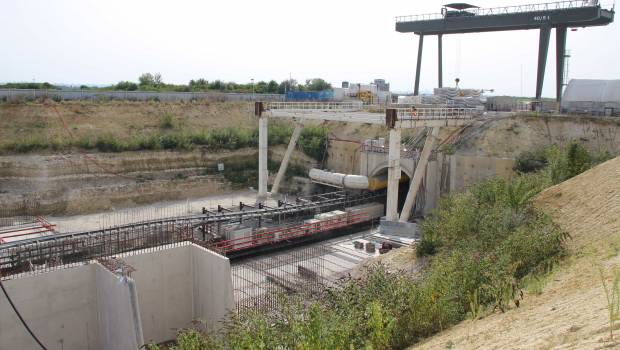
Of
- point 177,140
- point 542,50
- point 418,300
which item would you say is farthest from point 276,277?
point 542,50

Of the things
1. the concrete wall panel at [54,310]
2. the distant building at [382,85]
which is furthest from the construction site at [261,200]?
the distant building at [382,85]

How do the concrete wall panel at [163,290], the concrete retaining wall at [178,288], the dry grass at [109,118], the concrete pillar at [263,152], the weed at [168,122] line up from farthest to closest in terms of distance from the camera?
the weed at [168,122], the dry grass at [109,118], the concrete pillar at [263,152], the concrete wall panel at [163,290], the concrete retaining wall at [178,288]

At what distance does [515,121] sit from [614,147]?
5857 millimetres

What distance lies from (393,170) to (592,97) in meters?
16.1

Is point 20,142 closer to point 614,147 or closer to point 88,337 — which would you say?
point 88,337

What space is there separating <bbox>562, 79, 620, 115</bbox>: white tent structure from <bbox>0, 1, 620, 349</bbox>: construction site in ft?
0.51

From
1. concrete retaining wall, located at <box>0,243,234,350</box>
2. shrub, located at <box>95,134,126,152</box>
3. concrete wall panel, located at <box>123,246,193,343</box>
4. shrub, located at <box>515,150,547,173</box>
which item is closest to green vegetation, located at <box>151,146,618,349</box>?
concrete retaining wall, located at <box>0,243,234,350</box>

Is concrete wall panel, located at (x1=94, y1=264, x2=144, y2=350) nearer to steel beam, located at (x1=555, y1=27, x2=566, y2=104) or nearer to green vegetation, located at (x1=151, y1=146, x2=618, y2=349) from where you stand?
green vegetation, located at (x1=151, y1=146, x2=618, y2=349)

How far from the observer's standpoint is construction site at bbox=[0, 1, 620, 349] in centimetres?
1555

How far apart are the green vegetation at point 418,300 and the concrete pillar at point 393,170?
8799 millimetres

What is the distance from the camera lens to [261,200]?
33.4 m

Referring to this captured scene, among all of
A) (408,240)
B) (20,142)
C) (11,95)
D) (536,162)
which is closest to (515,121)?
(536,162)

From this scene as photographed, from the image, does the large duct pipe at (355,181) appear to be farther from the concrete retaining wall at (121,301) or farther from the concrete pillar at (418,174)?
the concrete retaining wall at (121,301)

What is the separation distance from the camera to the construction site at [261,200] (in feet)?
51.0
